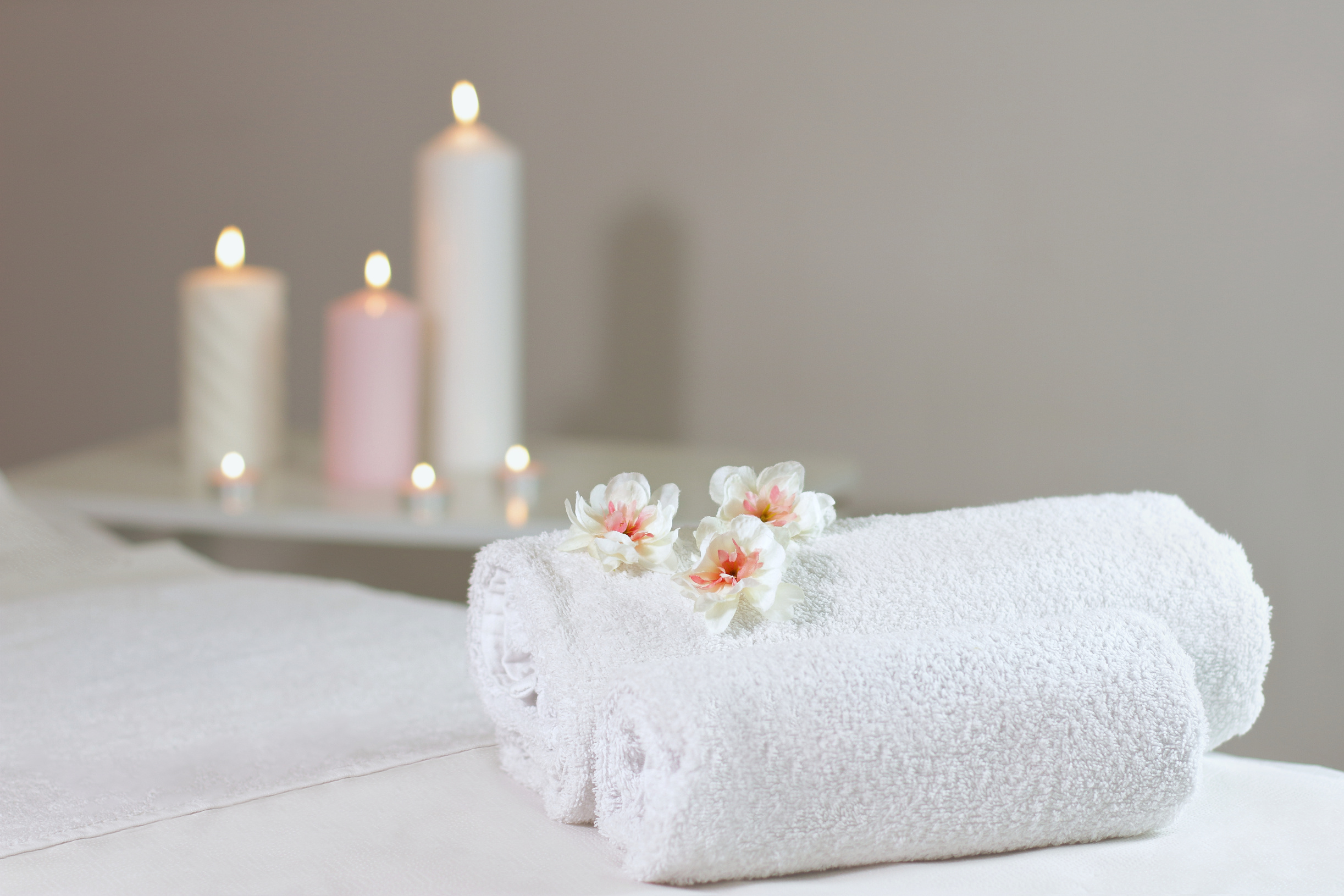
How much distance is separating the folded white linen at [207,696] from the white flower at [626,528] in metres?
0.12

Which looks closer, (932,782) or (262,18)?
(932,782)

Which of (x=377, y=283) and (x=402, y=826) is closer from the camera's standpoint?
(x=402, y=826)

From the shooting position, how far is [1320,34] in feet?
3.78

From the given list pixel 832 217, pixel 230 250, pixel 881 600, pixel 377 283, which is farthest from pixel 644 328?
pixel 881 600

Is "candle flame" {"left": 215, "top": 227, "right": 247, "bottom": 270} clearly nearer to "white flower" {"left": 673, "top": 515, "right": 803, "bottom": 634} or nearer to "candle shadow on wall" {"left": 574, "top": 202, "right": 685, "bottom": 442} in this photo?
"candle shadow on wall" {"left": 574, "top": 202, "right": 685, "bottom": 442}

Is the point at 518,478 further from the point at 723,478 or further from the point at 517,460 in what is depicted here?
the point at 723,478

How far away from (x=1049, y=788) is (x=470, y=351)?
2.86ft

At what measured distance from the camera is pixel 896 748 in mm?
412

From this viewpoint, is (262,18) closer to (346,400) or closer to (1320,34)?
(346,400)

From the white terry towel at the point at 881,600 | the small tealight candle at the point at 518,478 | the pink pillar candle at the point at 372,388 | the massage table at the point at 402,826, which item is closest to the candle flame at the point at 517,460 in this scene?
the small tealight candle at the point at 518,478

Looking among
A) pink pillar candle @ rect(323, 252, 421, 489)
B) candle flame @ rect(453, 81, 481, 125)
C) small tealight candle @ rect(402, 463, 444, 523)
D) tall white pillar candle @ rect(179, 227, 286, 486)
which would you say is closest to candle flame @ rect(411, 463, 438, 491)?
small tealight candle @ rect(402, 463, 444, 523)

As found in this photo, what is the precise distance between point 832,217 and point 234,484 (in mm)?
647

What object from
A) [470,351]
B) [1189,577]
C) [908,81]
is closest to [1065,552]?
[1189,577]

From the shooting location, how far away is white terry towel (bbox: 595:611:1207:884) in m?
0.40
